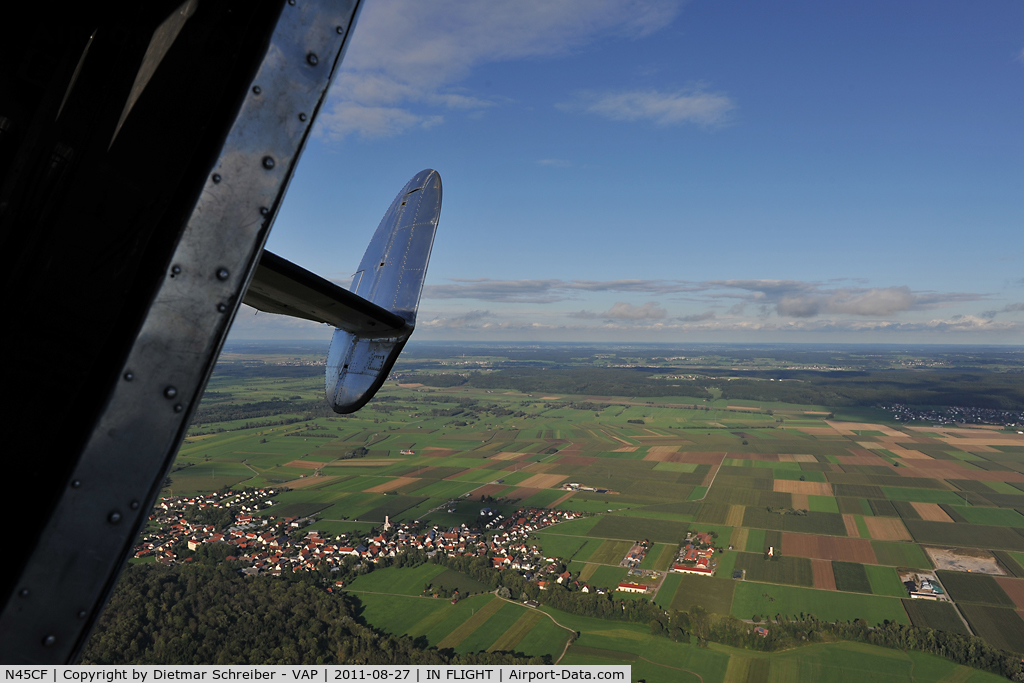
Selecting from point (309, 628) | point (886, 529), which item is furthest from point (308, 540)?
point (886, 529)

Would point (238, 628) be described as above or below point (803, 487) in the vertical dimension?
below

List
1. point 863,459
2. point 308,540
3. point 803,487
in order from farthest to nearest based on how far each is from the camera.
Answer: point 863,459, point 803,487, point 308,540

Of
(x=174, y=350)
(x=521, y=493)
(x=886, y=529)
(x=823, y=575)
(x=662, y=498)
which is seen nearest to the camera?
(x=174, y=350)

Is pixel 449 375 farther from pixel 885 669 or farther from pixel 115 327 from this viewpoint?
pixel 115 327

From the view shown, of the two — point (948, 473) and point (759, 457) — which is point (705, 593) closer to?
point (759, 457)

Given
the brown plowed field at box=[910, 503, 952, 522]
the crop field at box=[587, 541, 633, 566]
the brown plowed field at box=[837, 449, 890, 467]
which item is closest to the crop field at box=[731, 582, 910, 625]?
the crop field at box=[587, 541, 633, 566]
